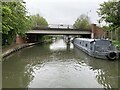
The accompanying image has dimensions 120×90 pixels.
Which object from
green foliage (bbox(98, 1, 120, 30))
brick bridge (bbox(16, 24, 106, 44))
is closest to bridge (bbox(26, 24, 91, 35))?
brick bridge (bbox(16, 24, 106, 44))

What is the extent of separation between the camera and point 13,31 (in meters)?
30.7

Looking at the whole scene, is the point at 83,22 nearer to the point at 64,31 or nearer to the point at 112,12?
the point at 64,31

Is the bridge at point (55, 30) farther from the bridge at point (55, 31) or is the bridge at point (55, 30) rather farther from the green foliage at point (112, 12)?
the green foliage at point (112, 12)

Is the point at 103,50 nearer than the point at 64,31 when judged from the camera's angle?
Yes

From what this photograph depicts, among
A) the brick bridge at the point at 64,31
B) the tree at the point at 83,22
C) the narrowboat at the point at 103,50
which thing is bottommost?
the narrowboat at the point at 103,50

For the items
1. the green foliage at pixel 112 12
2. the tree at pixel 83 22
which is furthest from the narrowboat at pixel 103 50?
the tree at pixel 83 22

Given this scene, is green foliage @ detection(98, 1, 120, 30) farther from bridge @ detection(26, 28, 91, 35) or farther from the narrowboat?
bridge @ detection(26, 28, 91, 35)

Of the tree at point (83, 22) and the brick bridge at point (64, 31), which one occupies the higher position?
the tree at point (83, 22)

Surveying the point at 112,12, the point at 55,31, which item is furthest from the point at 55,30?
the point at 112,12

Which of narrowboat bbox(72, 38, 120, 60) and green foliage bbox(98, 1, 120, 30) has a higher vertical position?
green foliage bbox(98, 1, 120, 30)

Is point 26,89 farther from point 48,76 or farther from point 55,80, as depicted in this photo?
point 48,76

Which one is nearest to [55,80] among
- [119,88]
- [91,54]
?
[119,88]

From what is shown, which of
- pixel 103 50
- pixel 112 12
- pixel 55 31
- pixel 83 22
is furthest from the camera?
pixel 83 22

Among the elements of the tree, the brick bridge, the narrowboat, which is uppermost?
the tree
